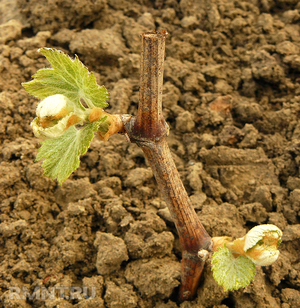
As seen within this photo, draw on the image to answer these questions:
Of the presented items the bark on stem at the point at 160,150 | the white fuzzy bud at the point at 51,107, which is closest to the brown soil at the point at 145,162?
the bark on stem at the point at 160,150

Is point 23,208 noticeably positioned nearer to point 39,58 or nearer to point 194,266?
point 194,266

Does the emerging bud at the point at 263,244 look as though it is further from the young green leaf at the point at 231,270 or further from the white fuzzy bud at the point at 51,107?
the white fuzzy bud at the point at 51,107

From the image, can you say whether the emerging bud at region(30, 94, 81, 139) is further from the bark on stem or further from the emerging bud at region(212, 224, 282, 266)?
the emerging bud at region(212, 224, 282, 266)

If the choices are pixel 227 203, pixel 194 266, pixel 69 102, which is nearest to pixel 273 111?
pixel 227 203

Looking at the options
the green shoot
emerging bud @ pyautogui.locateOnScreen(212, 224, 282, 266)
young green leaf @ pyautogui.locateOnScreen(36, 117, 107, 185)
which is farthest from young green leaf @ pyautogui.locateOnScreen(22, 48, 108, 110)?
emerging bud @ pyautogui.locateOnScreen(212, 224, 282, 266)

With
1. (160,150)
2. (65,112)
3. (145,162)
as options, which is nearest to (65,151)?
(65,112)

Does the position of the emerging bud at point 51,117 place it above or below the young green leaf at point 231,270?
above
